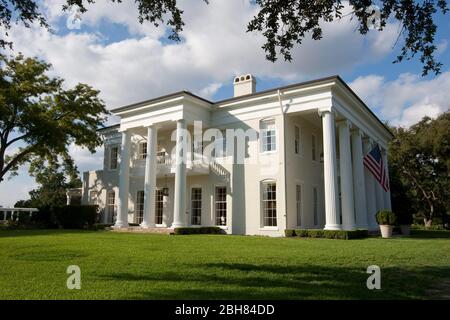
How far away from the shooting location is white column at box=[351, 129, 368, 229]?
22656mm

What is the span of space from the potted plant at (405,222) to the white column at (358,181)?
2553mm

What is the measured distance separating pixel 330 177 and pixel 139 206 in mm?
13130

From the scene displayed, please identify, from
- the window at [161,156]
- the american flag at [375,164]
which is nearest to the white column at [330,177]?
the american flag at [375,164]

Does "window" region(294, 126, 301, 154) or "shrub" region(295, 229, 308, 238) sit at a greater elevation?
"window" region(294, 126, 301, 154)

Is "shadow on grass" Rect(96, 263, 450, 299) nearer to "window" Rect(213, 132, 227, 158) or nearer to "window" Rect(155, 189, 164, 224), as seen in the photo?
"window" Rect(213, 132, 227, 158)

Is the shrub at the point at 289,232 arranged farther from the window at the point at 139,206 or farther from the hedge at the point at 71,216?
the hedge at the point at 71,216

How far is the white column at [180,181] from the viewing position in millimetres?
20391

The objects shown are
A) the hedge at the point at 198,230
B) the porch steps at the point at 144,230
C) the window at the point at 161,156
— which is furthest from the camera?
the window at the point at 161,156

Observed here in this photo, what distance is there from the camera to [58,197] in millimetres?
58656

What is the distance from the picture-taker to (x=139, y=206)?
2588 centimetres

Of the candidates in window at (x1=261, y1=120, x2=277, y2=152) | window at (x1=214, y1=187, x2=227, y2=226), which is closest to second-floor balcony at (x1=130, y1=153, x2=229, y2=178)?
window at (x1=214, y1=187, x2=227, y2=226)

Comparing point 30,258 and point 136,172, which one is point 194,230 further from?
point 30,258

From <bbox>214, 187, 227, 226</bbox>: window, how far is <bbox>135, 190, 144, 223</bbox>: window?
5.96 metres

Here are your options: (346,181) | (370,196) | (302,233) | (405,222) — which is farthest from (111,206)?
(405,222)
